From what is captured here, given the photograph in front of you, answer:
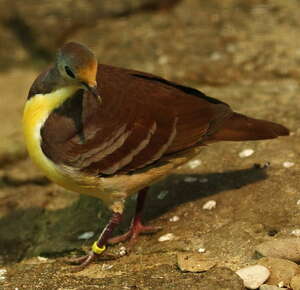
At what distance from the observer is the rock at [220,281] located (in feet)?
12.0

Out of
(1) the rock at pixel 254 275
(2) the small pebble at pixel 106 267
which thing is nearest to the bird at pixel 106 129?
(2) the small pebble at pixel 106 267

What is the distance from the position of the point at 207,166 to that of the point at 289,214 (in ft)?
3.33

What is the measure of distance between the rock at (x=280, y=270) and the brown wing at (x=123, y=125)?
973mm

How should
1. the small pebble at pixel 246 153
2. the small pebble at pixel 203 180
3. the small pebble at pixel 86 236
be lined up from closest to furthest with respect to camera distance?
1. the small pebble at pixel 86 236
2. the small pebble at pixel 203 180
3. the small pebble at pixel 246 153

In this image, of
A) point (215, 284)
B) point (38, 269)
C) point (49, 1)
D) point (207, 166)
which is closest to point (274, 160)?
point (207, 166)

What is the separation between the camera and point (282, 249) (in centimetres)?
388

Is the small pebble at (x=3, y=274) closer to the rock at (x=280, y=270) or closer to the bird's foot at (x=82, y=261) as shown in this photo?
the bird's foot at (x=82, y=261)

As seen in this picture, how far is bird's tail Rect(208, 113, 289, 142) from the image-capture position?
4.55m

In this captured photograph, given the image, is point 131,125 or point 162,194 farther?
point 162,194

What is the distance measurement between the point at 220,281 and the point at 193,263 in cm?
27

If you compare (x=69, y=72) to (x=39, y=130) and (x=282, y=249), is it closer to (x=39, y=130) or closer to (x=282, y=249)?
(x=39, y=130)

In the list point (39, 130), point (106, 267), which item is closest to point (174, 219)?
point (106, 267)

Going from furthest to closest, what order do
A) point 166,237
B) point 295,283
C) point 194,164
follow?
point 194,164
point 166,237
point 295,283

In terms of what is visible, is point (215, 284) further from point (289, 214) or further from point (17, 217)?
point (17, 217)
